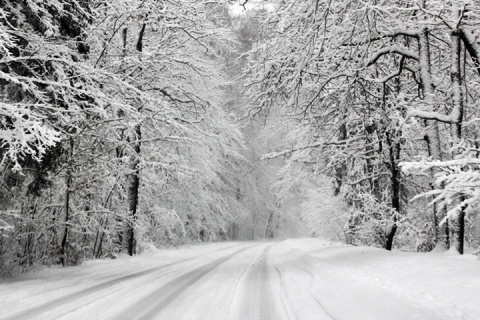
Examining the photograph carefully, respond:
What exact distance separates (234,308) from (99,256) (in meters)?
9.50

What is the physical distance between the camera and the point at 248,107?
1091cm

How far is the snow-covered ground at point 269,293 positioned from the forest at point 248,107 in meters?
0.99

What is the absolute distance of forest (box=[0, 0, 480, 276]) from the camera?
6.84m

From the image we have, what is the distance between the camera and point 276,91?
9.73 meters

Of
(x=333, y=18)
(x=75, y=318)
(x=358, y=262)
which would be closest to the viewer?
(x=75, y=318)

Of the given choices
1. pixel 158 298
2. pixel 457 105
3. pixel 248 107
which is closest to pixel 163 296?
pixel 158 298

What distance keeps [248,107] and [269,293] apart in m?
5.93

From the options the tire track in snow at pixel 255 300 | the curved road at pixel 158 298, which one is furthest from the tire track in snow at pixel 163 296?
the tire track in snow at pixel 255 300

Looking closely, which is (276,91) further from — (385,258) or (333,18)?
(385,258)

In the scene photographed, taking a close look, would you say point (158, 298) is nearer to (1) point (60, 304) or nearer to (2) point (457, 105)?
(1) point (60, 304)

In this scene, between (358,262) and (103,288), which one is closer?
(103,288)

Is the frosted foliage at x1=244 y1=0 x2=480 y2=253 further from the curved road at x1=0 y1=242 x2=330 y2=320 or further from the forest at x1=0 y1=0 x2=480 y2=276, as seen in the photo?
the curved road at x1=0 y1=242 x2=330 y2=320

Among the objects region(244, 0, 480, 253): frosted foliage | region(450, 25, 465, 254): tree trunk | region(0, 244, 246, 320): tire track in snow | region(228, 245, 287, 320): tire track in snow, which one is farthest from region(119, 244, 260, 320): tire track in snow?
region(450, 25, 465, 254): tree trunk

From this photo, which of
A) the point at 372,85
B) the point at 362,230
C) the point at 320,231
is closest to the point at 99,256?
the point at 362,230
